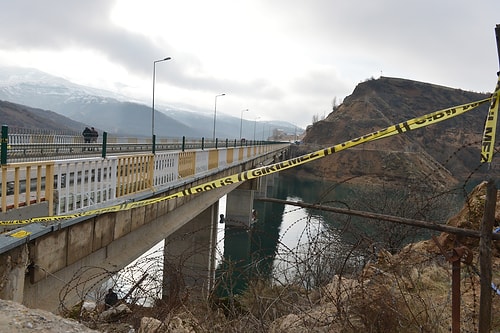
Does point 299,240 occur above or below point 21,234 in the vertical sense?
above

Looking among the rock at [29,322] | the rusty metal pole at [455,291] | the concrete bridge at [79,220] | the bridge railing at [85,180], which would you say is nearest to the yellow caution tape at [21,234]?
the concrete bridge at [79,220]

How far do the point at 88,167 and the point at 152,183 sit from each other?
188 centimetres

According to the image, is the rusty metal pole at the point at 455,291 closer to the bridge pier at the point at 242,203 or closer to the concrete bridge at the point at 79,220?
the concrete bridge at the point at 79,220

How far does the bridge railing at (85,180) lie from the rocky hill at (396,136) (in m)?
39.3

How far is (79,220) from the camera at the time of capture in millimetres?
4008

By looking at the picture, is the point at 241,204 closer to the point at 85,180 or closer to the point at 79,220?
the point at 85,180

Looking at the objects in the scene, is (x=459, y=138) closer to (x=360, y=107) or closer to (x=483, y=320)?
(x=360, y=107)

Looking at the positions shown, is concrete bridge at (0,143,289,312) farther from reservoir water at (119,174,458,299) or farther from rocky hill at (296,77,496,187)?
rocky hill at (296,77,496,187)

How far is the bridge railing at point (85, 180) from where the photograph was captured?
11.9 ft

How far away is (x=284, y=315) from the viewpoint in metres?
3.28

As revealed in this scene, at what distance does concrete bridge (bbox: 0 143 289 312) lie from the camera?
3.21m

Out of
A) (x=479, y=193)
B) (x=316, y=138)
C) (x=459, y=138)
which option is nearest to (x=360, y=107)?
(x=316, y=138)

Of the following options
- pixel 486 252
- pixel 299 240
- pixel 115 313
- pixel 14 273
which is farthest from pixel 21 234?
pixel 486 252

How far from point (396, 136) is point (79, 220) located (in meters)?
72.2
